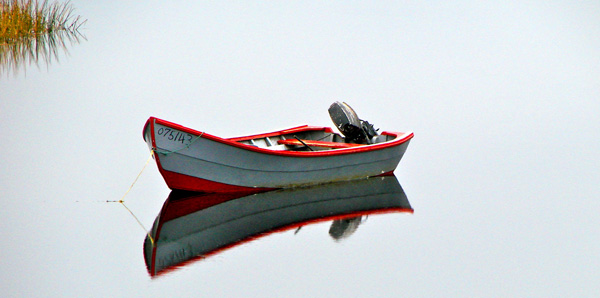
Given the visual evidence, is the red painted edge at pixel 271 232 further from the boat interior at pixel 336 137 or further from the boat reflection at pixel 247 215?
the boat interior at pixel 336 137

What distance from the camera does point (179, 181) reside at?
36.7 ft

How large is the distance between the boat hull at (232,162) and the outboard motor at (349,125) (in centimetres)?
81

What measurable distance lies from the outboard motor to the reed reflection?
13.2 m

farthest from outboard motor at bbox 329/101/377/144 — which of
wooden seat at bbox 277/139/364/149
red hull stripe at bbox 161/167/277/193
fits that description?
red hull stripe at bbox 161/167/277/193

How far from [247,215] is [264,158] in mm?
1098

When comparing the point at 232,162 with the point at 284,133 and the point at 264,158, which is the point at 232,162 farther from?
the point at 284,133

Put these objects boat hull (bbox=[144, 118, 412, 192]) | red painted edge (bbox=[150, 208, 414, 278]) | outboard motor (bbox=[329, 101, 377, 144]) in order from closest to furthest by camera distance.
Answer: red painted edge (bbox=[150, 208, 414, 278])
boat hull (bbox=[144, 118, 412, 192])
outboard motor (bbox=[329, 101, 377, 144])

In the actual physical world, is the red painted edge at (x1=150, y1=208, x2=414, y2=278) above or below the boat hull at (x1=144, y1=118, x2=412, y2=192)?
below

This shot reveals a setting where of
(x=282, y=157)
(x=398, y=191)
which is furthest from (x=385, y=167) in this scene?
(x=282, y=157)

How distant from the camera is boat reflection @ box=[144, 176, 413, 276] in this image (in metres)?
9.12

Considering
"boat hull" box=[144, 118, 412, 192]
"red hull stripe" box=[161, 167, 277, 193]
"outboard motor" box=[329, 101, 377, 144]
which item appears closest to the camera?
"boat hull" box=[144, 118, 412, 192]

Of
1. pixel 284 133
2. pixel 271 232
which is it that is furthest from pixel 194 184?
pixel 284 133

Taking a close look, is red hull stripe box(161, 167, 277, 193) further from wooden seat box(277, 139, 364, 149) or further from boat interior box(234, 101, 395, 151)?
wooden seat box(277, 139, 364, 149)

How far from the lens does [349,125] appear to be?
13.2 metres
